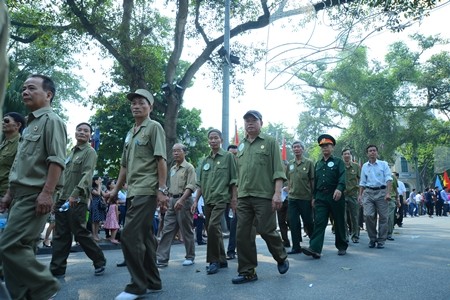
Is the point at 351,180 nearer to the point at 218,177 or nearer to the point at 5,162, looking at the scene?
the point at 218,177

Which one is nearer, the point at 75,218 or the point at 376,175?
the point at 75,218

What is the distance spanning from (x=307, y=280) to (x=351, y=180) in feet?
16.7

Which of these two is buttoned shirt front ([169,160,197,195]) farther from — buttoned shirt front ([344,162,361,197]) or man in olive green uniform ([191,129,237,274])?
buttoned shirt front ([344,162,361,197])

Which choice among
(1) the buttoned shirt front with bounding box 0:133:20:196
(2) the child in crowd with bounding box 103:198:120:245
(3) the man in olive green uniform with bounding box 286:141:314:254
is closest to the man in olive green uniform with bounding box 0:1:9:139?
(1) the buttoned shirt front with bounding box 0:133:20:196

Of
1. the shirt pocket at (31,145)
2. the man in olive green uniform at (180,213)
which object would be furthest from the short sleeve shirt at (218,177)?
the shirt pocket at (31,145)

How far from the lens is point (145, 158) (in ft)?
16.0

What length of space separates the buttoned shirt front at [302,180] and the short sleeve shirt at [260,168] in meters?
2.65

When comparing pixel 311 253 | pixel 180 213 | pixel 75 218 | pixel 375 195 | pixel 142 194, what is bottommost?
pixel 311 253

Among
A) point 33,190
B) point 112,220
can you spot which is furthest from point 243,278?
point 112,220

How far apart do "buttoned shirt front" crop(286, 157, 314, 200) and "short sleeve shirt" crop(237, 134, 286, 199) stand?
2.65m

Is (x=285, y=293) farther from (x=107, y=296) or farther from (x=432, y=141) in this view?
(x=432, y=141)

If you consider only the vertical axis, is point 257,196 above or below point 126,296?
above

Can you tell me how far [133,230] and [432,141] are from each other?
121ft

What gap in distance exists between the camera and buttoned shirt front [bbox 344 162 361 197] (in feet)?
33.2
